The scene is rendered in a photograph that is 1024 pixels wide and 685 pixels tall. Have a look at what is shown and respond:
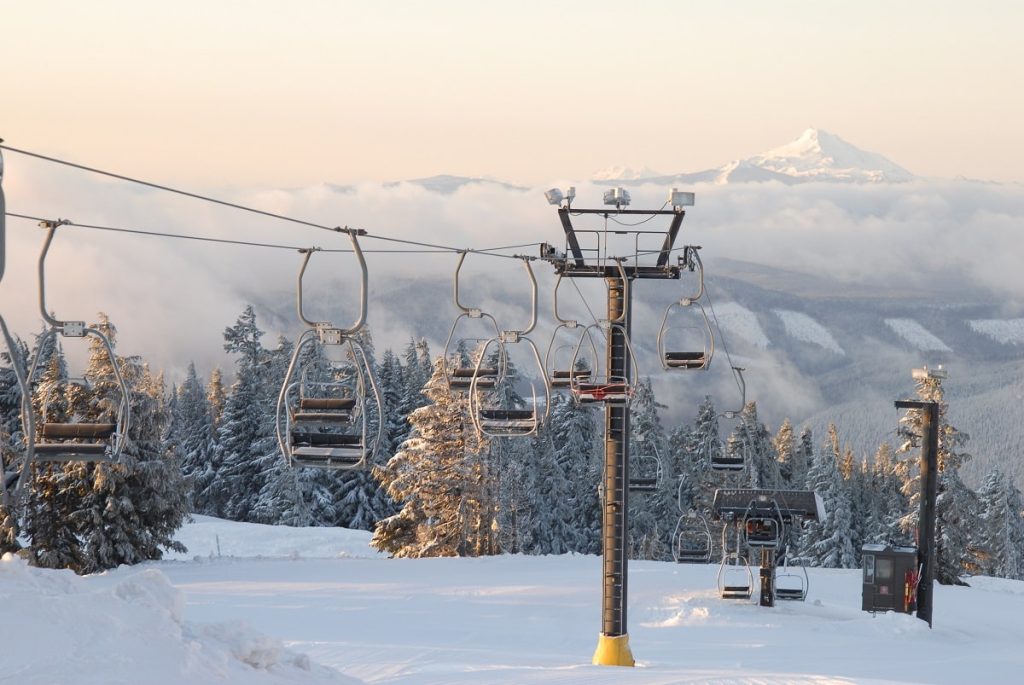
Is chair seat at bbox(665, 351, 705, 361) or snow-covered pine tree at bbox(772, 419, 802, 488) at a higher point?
chair seat at bbox(665, 351, 705, 361)

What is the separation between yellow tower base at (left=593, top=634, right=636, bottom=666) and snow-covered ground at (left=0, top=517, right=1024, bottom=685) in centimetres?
63

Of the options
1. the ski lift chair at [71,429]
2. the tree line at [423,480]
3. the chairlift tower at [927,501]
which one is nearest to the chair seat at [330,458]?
the ski lift chair at [71,429]

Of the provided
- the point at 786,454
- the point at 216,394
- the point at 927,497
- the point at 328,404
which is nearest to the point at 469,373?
the point at 328,404

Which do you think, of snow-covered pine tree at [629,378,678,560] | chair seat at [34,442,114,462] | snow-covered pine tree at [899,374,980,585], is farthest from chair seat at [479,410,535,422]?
snow-covered pine tree at [629,378,678,560]

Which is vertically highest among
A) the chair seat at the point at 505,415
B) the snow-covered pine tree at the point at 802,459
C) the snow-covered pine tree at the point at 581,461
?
the chair seat at the point at 505,415

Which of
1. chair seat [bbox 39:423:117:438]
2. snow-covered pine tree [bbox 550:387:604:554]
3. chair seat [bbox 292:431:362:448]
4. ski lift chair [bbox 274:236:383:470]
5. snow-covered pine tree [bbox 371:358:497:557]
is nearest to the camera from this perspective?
ski lift chair [bbox 274:236:383:470]

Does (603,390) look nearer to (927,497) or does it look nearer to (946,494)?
(927,497)

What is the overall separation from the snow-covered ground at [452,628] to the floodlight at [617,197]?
25.2 ft

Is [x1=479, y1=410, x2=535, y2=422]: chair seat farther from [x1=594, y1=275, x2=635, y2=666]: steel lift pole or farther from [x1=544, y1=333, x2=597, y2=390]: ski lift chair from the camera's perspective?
[x1=594, y1=275, x2=635, y2=666]: steel lift pole

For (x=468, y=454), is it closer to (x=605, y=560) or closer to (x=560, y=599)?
Answer: (x=560, y=599)

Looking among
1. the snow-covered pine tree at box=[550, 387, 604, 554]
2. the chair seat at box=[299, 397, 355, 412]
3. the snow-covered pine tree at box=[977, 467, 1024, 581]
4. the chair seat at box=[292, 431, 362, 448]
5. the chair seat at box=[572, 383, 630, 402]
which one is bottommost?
the snow-covered pine tree at box=[977, 467, 1024, 581]

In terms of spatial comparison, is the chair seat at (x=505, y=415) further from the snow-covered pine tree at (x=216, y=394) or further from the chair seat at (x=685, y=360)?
the snow-covered pine tree at (x=216, y=394)

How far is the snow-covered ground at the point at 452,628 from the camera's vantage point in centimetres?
1312

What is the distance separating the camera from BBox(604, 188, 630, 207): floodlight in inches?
903
